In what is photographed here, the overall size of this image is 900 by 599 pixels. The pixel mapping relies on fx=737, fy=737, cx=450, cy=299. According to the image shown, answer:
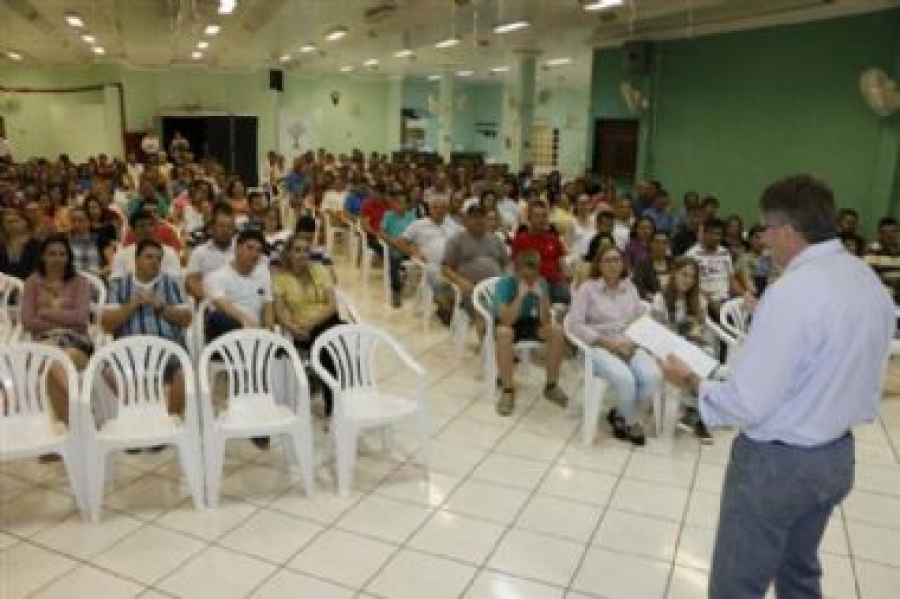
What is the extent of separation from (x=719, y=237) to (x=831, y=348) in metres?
3.59

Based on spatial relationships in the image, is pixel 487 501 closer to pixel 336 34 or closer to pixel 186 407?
pixel 186 407

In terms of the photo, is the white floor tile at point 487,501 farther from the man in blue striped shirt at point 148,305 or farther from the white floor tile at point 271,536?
the man in blue striped shirt at point 148,305

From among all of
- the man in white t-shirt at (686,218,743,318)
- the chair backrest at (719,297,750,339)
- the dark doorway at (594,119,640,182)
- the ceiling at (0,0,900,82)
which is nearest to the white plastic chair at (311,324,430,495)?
the chair backrest at (719,297,750,339)

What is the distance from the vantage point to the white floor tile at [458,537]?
116 inches

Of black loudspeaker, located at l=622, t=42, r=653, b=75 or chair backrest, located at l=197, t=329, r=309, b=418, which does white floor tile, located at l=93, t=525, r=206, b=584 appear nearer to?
chair backrest, located at l=197, t=329, r=309, b=418

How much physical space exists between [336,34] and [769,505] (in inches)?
396

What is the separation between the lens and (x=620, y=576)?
Answer: 9.26ft

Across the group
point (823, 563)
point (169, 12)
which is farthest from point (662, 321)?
point (169, 12)

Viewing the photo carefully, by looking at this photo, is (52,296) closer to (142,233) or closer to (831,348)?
(142,233)

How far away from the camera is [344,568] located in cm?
281

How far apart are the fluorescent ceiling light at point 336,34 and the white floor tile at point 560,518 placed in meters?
8.21

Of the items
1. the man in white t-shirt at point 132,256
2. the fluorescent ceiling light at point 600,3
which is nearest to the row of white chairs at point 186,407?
A: the man in white t-shirt at point 132,256

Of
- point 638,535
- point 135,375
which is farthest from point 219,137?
point 638,535

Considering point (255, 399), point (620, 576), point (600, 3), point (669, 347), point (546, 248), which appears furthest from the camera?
point (600, 3)
